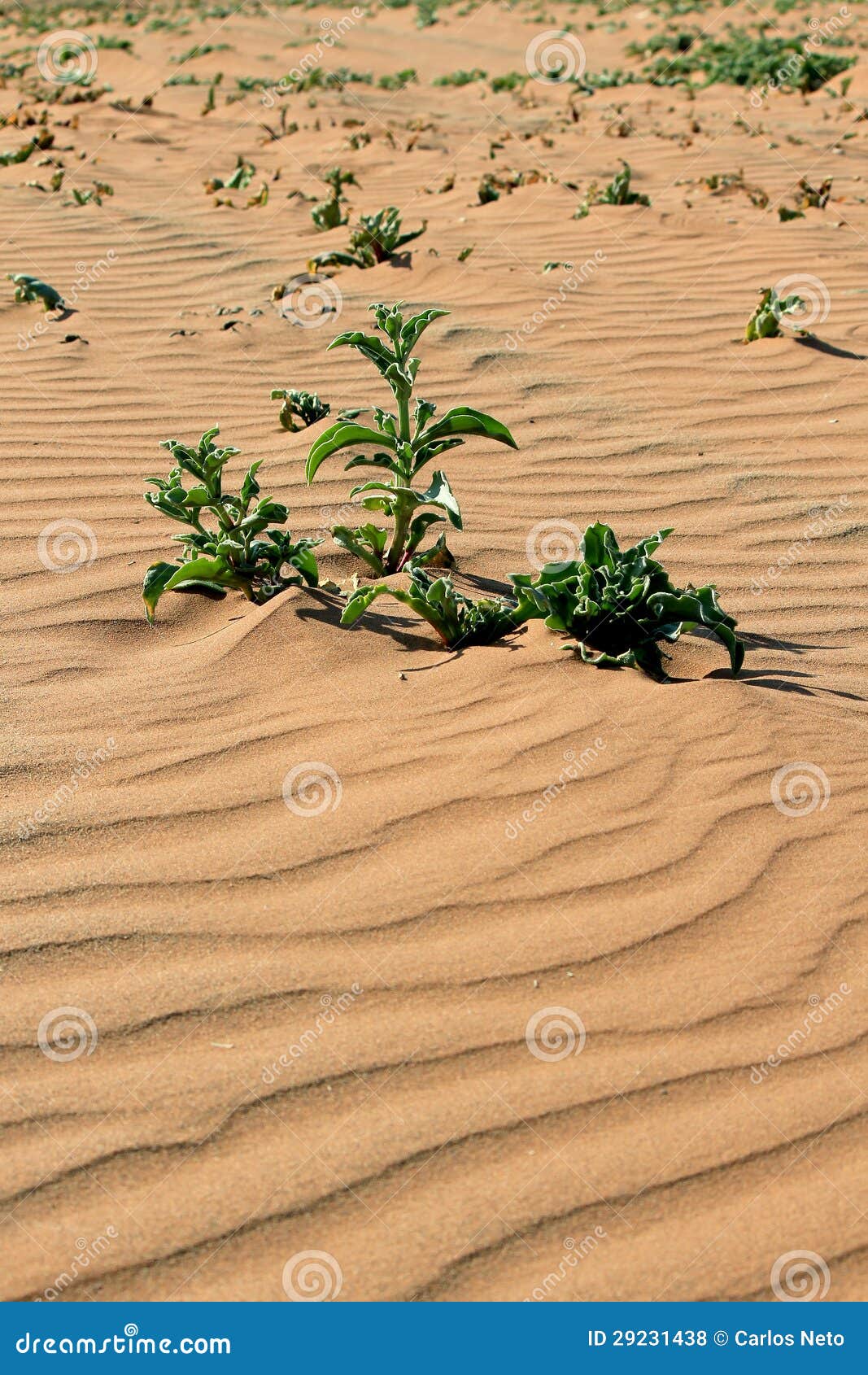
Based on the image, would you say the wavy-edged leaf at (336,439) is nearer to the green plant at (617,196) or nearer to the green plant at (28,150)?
the green plant at (617,196)

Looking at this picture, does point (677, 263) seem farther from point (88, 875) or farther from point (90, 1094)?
point (90, 1094)

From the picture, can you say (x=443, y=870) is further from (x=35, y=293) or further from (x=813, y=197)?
(x=813, y=197)

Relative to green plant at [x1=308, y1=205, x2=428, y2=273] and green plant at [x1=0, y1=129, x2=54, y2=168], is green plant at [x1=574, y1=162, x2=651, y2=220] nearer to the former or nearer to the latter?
green plant at [x1=308, y1=205, x2=428, y2=273]

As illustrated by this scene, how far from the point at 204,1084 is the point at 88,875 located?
61cm

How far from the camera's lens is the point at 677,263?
6.89 metres

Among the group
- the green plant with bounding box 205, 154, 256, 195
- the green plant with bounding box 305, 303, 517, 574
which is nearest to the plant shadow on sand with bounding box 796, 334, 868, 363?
the green plant with bounding box 305, 303, 517, 574

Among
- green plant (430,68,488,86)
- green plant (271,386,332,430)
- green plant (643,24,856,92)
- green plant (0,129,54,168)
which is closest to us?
green plant (271,386,332,430)

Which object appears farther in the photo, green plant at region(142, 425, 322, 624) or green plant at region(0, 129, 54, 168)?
green plant at region(0, 129, 54, 168)

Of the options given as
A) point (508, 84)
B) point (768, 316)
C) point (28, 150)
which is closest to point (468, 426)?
point (768, 316)

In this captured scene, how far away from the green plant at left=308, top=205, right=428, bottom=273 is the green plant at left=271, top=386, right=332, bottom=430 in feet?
7.24

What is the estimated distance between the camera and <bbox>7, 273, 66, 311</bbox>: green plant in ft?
19.9

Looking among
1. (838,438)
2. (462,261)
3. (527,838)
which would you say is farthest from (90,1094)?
(462,261)

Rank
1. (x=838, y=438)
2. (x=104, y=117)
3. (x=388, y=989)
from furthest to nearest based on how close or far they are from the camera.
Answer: (x=104, y=117) < (x=838, y=438) < (x=388, y=989)

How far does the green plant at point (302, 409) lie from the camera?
4664 mm
